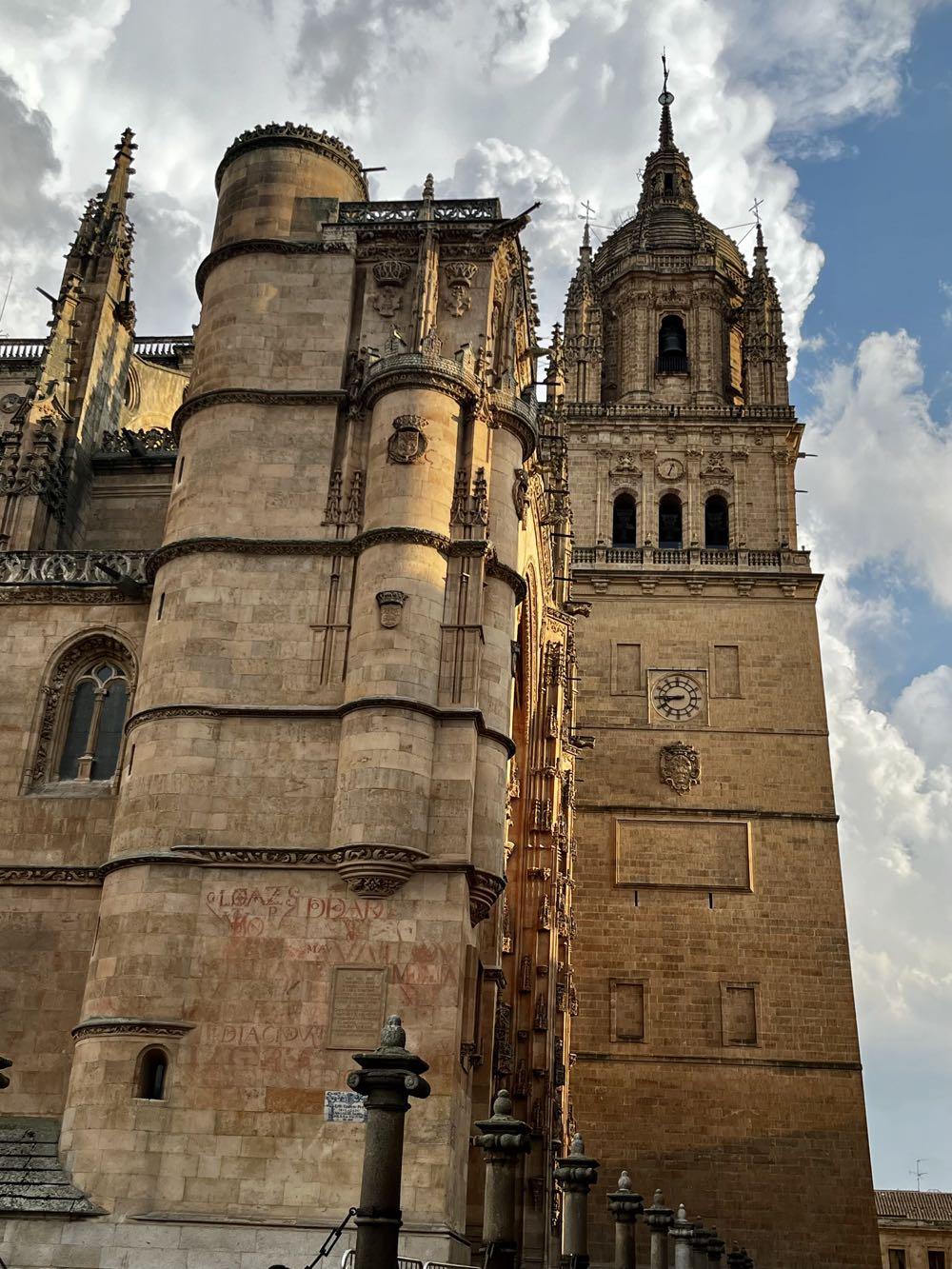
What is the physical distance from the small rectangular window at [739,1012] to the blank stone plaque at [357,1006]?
21.1 meters

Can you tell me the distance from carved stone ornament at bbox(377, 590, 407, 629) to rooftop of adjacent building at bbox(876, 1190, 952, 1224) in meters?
57.1

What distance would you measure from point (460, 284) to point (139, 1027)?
14236 millimetres

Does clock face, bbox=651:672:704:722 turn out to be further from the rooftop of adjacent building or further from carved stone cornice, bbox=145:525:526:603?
the rooftop of adjacent building

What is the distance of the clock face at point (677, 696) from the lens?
143ft

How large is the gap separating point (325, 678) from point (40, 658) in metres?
5.52

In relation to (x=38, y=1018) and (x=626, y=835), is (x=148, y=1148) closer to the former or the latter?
(x=38, y=1018)

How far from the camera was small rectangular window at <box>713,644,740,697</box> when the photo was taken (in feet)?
143

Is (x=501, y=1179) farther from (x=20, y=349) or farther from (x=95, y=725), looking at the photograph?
(x=20, y=349)

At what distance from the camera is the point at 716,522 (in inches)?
1890

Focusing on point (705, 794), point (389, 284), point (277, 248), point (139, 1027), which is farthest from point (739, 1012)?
point (277, 248)

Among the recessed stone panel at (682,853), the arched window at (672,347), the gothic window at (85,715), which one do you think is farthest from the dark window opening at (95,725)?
the arched window at (672,347)

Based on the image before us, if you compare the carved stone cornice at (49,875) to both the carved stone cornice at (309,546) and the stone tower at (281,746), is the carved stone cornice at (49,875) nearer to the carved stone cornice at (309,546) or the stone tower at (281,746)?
the stone tower at (281,746)

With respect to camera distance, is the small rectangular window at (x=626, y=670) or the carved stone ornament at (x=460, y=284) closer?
the carved stone ornament at (x=460, y=284)

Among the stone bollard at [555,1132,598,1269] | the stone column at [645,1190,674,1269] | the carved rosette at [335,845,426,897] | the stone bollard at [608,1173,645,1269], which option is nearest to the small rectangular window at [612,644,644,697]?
the stone column at [645,1190,674,1269]
